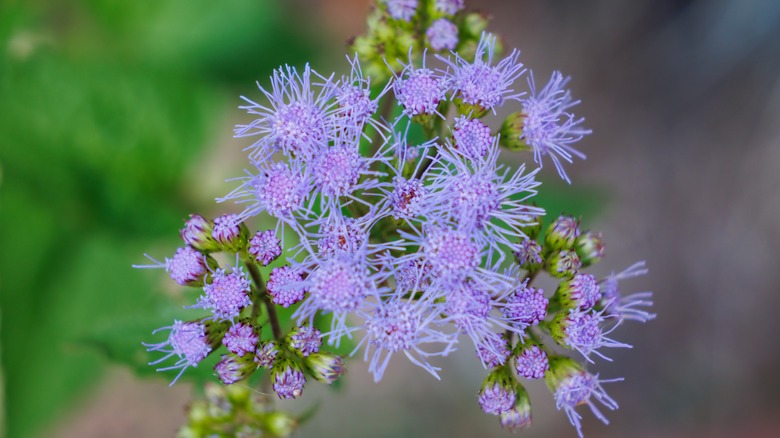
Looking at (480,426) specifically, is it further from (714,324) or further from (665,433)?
(714,324)

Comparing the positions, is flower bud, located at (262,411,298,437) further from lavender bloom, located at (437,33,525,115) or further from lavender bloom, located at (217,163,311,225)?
lavender bloom, located at (437,33,525,115)

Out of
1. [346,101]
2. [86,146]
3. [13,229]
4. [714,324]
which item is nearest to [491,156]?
[346,101]

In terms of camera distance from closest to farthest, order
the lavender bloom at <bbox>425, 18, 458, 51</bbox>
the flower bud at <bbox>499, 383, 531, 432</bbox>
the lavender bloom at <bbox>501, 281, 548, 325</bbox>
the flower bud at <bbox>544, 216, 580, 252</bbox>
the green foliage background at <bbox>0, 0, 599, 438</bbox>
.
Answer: the lavender bloom at <bbox>501, 281, 548, 325</bbox> < the flower bud at <bbox>499, 383, 531, 432</bbox> < the flower bud at <bbox>544, 216, 580, 252</bbox> < the lavender bloom at <bbox>425, 18, 458, 51</bbox> < the green foliage background at <bbox>0, 0, 599, 438</bbox>

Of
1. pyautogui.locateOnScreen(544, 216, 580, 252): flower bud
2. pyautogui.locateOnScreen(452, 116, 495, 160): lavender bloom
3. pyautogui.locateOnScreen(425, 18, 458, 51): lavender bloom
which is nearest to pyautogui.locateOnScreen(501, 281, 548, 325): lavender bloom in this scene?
pyautogui.locateOnScreen(544, 216, 580, 252): flower bud

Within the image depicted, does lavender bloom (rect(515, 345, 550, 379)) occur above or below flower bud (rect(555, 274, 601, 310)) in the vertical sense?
below

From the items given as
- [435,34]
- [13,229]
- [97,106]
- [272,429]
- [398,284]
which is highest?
[97,106]

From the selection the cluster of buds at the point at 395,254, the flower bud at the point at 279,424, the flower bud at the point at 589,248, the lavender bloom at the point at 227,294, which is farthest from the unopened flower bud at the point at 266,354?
the flower bud at the point at 589,248

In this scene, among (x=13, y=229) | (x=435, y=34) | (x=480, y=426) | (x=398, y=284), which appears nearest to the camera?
(x=398, y=284)
